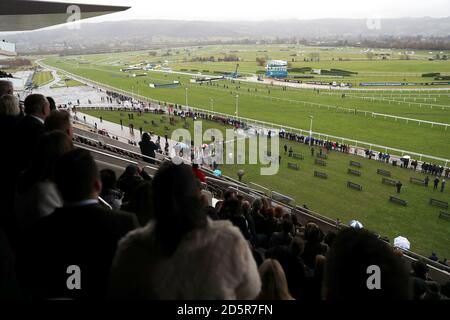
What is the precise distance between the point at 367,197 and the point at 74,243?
18.0 m

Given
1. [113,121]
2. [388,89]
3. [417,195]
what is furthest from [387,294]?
[388,89]

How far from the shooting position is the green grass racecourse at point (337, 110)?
102 feet

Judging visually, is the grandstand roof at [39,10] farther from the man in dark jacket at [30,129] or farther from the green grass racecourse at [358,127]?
the green grass racecourse at [358,127]

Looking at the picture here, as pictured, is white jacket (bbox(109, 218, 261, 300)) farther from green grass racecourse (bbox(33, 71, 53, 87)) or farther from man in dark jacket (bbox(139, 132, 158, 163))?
Result: green grass racecourse (bbox(33, 71, 53, 87))

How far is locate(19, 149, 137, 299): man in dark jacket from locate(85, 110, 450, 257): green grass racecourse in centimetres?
1402

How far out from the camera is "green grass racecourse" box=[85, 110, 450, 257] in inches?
599

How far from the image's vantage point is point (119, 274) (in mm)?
1825

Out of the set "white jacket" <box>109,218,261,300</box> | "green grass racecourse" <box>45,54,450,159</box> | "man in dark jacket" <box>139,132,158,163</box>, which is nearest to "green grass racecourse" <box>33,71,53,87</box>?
"green grass racecourse" <box>45,54,450,159</box>

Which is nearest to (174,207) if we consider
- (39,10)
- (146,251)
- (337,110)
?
(146,251)

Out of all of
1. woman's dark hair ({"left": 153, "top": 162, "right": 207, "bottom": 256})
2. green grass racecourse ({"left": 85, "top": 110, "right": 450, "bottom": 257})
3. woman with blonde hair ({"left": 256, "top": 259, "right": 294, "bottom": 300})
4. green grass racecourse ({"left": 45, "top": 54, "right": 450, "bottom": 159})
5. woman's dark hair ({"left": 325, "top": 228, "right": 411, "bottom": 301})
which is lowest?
green grass racecourse ({"left": 85, "top": 110, "right": 450, "bottom": 257})

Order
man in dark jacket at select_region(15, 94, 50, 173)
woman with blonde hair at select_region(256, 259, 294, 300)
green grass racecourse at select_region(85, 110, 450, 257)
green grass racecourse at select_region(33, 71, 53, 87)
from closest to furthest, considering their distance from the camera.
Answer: woman with blonde hair at select_region(256, 259, 294, 300) → man in dark jacket at select_region(15, 94, 50, 173) → green grass racecourse at select_region(85, 110, 450, 257) → green grass racecourse at select_region(33, 71, 53, 87)

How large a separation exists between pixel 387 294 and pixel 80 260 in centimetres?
162

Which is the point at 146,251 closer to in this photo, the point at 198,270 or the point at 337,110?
the point at 198,270

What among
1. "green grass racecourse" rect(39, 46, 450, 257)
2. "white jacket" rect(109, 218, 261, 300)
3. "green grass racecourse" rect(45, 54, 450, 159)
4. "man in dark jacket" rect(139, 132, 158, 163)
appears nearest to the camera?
"white jacket" rect(109, 218, 261, 300)
